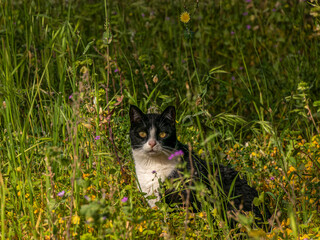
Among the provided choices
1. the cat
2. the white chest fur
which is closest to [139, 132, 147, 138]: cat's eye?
the cat

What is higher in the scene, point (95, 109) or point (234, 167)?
point (95, 109)

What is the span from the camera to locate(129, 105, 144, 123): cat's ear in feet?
11.4

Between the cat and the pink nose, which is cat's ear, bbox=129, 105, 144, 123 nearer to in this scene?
the cat

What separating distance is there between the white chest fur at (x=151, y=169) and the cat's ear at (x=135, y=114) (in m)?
0.24

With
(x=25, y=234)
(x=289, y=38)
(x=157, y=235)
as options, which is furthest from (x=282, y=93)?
(x=25, y=234)

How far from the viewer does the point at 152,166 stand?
3430mm

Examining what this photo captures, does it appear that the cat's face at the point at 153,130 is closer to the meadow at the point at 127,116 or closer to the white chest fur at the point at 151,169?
the white chest fur at the point at 151,169

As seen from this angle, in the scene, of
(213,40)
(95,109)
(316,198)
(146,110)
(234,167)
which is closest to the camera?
(316,198)

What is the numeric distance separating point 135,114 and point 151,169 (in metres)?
0.43

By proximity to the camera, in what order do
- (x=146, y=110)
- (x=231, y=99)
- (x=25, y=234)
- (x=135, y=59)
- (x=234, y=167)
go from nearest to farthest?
1. (x=25, y=234)
2. (x=234, y=167)
3. (x=146, y=110)
4. (x=135, y=59)
5. (x=231, y=99)

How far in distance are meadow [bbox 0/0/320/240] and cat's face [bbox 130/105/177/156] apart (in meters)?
0.15

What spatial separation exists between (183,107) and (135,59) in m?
0.66

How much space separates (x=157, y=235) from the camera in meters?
2.78

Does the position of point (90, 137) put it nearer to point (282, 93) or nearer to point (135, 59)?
point (135, 59)
